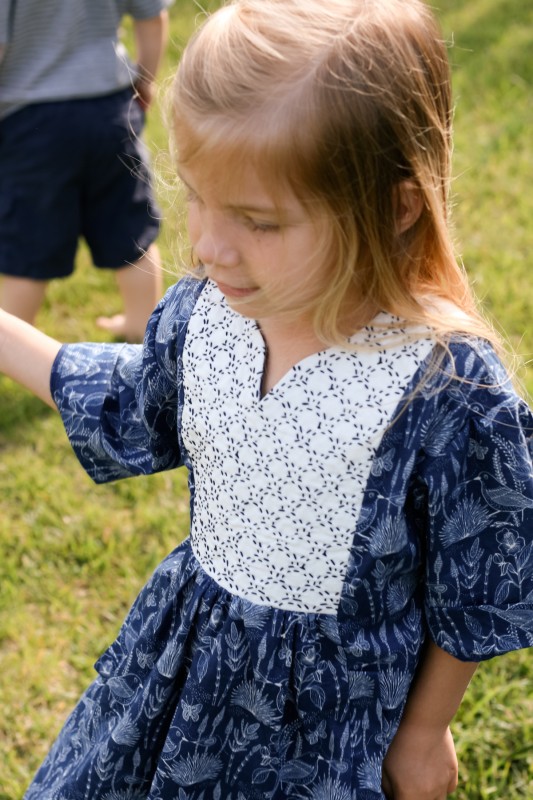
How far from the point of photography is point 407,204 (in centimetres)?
119

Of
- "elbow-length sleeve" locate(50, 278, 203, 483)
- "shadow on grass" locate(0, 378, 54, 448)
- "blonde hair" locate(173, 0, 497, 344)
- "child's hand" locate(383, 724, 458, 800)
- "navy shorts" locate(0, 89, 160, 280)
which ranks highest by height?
"blonde hair" locate(173, 0, 497, 344)

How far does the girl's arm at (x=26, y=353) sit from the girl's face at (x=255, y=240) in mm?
392

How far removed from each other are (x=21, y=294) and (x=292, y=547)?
1947mm

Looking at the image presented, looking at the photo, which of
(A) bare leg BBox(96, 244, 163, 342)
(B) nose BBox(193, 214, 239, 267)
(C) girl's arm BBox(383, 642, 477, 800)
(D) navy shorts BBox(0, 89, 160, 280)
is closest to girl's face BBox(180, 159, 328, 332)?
(B) nose BBox(193, 214, 239, 267)

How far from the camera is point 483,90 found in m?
4.64

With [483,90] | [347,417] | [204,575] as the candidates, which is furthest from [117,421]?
[483,90]

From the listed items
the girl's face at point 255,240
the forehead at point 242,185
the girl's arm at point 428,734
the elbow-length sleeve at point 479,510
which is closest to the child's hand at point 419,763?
the girl's arm at point 428,734

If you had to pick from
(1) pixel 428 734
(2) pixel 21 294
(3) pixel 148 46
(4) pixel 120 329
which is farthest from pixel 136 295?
(1) pixel 428 734

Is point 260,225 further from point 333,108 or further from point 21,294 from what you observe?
point 21,294

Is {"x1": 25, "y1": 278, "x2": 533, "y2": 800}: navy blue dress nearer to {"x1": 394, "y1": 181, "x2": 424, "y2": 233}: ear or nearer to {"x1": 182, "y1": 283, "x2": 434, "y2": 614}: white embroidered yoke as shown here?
{"x1": 182, "y1": 283, "x2": 434, "y2": 614}: white embroidered yoke

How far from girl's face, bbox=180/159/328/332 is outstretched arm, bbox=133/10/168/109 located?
78.7 inches

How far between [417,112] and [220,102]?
0.22 m

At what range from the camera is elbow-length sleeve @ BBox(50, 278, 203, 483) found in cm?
146

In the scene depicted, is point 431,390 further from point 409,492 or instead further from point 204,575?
point 204,575
